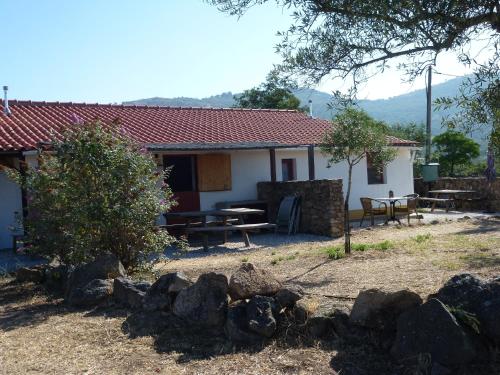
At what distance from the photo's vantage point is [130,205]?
8352mm

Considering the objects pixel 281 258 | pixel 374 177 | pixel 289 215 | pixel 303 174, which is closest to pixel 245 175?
pixel 303 174

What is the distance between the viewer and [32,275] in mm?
9430

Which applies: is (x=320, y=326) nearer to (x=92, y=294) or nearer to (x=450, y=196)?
(x=92, y=294)

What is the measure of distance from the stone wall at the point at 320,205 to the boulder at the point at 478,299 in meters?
9.46

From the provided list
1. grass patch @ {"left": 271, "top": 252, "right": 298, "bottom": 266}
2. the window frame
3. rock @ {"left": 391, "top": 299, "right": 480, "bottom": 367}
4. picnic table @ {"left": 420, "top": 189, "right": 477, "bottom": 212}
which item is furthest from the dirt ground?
picnic table @ {"left": 420, "top": 189, "right": 477, "bottom": 212}

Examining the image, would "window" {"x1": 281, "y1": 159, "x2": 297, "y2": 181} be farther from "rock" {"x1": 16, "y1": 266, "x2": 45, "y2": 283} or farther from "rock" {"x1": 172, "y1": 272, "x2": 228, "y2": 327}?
"rock" {"x1": 172, "y1": 272, "x2": 228, "y2": 327}

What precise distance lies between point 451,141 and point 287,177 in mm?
13081

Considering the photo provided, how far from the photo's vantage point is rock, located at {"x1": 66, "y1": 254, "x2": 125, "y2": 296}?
25.5ft

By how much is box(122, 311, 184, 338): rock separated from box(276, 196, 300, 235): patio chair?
9.21 metres

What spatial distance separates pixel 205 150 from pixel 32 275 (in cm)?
707

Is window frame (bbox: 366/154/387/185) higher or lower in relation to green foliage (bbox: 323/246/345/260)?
higher

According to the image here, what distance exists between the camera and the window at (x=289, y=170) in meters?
19.0

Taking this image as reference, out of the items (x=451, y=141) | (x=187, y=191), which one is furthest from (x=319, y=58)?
(x=451, y=141)

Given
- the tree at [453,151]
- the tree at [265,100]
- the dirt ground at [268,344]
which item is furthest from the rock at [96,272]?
the tree at [265,100]
